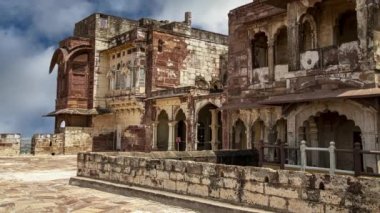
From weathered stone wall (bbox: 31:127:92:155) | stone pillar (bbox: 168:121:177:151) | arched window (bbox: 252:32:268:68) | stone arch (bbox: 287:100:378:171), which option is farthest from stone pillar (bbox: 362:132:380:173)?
weathered stone wall (bbox: 31:127:92:155)

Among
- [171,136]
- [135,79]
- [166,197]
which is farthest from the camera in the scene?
[135,79]

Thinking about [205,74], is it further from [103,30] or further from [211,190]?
[211,190]

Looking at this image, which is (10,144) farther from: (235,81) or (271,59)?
(271,59)

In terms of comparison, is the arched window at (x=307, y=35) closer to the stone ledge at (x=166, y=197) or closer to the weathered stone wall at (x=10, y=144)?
the stone ledge at (x=166, y=197)

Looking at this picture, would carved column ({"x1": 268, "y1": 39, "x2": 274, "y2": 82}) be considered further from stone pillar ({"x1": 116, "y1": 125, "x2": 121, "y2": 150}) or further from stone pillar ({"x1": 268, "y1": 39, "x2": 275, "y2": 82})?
stone pillar ({"x1": 116, "y1": 125, "x2": 121, "y2": 150})

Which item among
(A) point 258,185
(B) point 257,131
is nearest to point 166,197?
(A) point 258,185

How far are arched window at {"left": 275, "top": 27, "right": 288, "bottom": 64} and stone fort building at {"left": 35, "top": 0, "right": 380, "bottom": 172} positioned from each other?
0.04 metres

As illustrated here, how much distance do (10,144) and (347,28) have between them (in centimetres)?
2229

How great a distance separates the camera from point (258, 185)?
6559 mm

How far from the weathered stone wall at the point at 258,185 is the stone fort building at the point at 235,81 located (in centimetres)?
469

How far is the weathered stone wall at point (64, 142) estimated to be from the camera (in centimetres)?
2573

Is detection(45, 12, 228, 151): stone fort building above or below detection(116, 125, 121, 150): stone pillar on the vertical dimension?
above

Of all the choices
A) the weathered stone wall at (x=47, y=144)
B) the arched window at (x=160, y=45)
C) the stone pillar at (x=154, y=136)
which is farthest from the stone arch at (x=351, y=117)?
the weathered stone wall at (x=47, y=144)

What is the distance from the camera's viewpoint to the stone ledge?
6833mm
